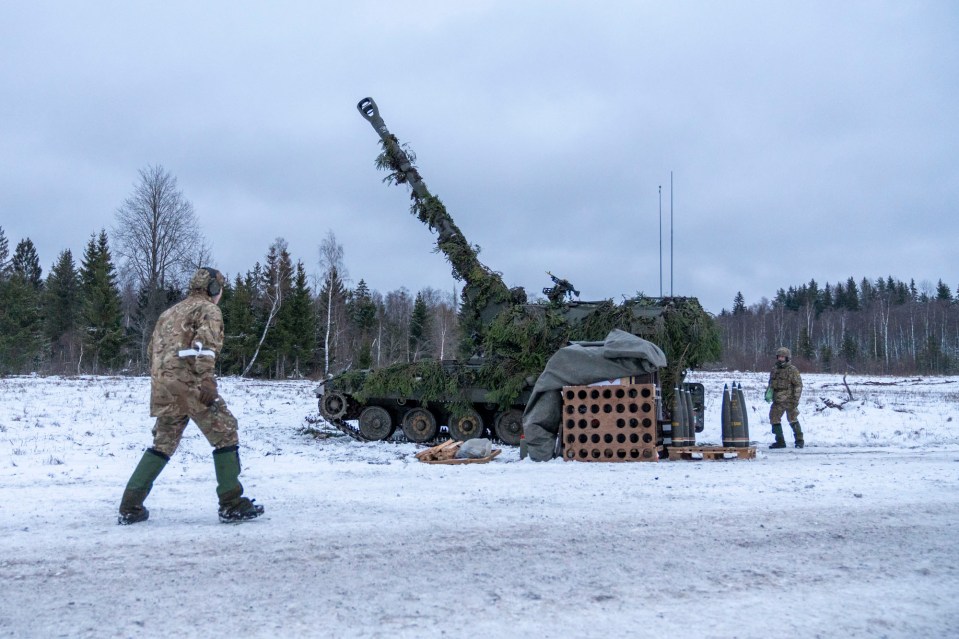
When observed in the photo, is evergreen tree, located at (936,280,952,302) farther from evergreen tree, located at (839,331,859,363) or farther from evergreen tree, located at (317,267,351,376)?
evergreen tree, located at (317,267,351,376)

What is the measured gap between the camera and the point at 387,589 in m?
3.51

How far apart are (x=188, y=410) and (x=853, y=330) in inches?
3614

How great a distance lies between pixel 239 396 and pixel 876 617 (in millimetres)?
18486

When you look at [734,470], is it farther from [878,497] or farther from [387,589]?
[387,589]

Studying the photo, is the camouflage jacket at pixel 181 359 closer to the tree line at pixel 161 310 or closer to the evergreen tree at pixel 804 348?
the tree line at pixel 161 310

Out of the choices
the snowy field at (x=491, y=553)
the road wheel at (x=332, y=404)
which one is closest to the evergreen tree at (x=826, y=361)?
the road wheel at (x=332, y=404)

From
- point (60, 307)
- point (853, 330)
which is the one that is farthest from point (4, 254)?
point (853, 330)

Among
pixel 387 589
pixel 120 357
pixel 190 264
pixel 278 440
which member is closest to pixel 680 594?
pixel 387 589

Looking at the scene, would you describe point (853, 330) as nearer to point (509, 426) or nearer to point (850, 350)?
point (850, 350)

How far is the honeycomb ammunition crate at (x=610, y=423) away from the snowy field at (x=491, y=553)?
130 centimetres

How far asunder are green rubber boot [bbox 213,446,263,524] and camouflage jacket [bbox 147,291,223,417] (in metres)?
0.36

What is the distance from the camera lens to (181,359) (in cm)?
516

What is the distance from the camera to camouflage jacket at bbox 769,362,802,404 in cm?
1266

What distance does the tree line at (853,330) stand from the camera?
210 feet
